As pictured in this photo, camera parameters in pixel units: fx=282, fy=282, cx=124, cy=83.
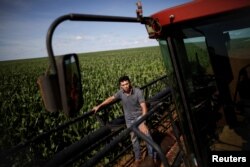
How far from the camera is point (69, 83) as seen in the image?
154 centimetres

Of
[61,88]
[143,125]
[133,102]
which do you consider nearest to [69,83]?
[61,88]

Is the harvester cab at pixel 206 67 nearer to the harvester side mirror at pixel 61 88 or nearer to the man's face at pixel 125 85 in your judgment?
the harvester side mirror at pixel 61 88

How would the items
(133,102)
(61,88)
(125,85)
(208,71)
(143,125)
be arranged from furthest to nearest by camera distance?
(133,102), (125,85), (143,125), (208,71), (61,88)

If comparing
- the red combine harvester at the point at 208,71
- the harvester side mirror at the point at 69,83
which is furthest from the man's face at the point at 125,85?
the harvester side mirror at the point at 69,83

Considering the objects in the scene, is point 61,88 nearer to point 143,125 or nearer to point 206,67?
point 206,67

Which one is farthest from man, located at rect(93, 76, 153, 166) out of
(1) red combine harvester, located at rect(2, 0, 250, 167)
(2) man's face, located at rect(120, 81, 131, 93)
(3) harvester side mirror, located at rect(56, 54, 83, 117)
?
(3) harvester side mirror, located at rect(56, 54, 83, 117)

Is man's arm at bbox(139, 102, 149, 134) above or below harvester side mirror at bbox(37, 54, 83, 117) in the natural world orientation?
below

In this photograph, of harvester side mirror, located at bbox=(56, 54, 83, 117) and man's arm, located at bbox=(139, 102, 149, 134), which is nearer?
harvester side mirror, located at bbox=(56, 54, 83, 117)

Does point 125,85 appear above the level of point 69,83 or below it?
below

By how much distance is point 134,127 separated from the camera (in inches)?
110

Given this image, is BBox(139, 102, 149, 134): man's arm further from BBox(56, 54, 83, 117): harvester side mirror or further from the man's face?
BBox(56, 54, 83, 117): harvester side mirror

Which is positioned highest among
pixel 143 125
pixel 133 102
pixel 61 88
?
pixel 61 88

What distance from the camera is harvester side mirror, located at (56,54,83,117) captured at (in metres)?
1.48

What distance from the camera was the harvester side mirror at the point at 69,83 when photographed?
1.48 m
